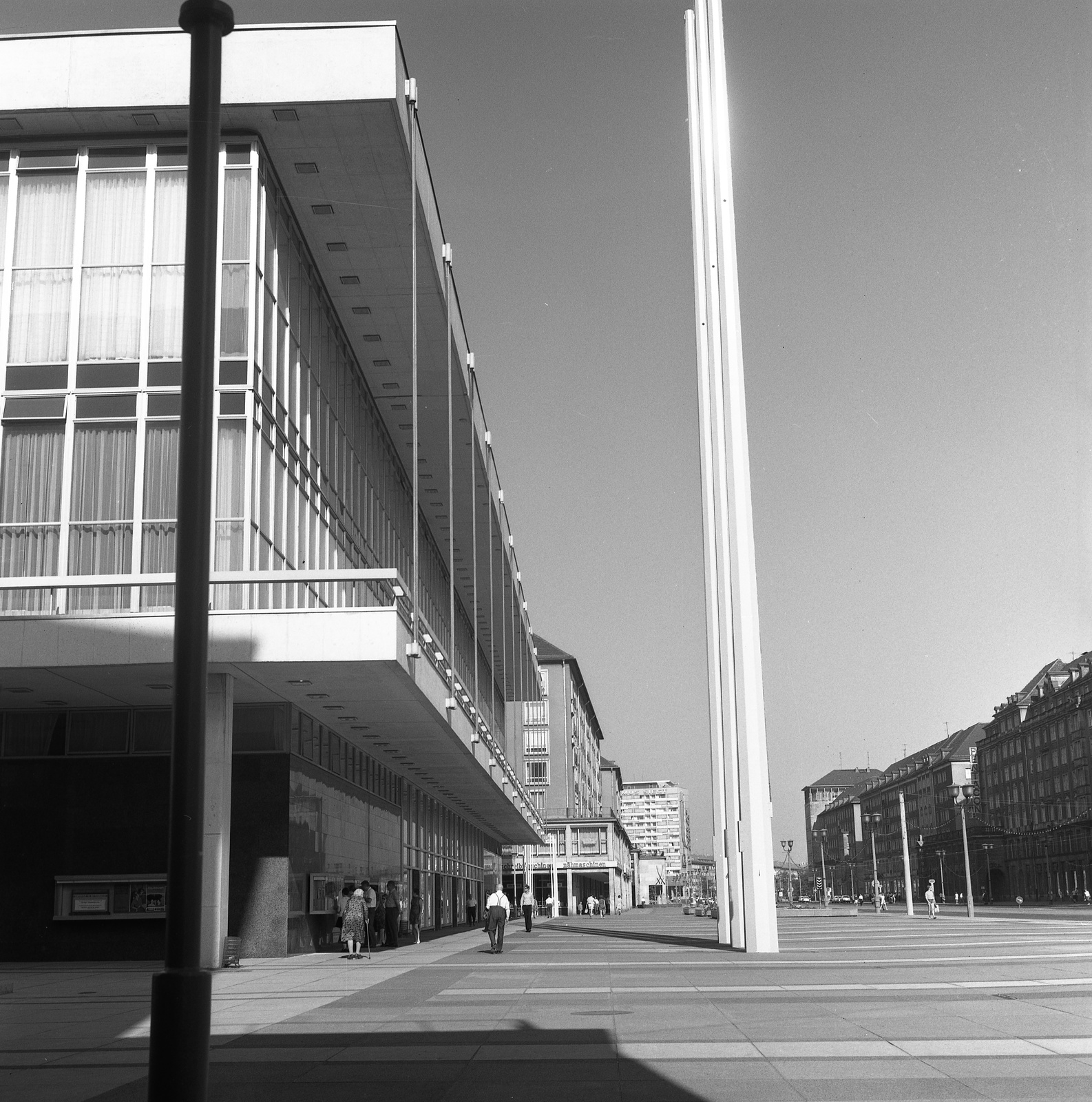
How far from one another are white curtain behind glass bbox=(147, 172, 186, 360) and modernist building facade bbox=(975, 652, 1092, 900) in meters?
104

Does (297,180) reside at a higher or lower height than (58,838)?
higher

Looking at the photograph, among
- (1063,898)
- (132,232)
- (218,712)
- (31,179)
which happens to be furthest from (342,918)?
(1063,898)

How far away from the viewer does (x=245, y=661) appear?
76.0ft

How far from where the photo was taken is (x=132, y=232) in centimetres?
2691

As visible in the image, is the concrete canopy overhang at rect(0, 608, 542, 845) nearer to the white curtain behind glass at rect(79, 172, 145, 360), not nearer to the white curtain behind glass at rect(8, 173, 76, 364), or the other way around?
the white curtain behind glass at rect(79, 172, 145, 360)

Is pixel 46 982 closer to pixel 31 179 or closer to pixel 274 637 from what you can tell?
pixel 274 637

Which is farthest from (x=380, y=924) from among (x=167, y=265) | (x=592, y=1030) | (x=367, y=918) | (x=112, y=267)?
(x=592, y=1030)

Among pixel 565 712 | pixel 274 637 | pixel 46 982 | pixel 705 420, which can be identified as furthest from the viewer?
pixel 565 712

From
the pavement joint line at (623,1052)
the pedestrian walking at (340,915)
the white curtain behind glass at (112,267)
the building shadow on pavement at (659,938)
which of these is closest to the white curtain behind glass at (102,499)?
the white curtain behind glass at (112,267)

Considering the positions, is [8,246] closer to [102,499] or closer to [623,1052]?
[102,499]

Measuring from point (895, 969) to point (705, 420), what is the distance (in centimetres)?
1431

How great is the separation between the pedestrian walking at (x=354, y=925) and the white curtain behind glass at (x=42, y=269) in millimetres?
12525

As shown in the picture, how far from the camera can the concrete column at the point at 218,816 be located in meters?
23.3

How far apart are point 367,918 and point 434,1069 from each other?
18992 mm
